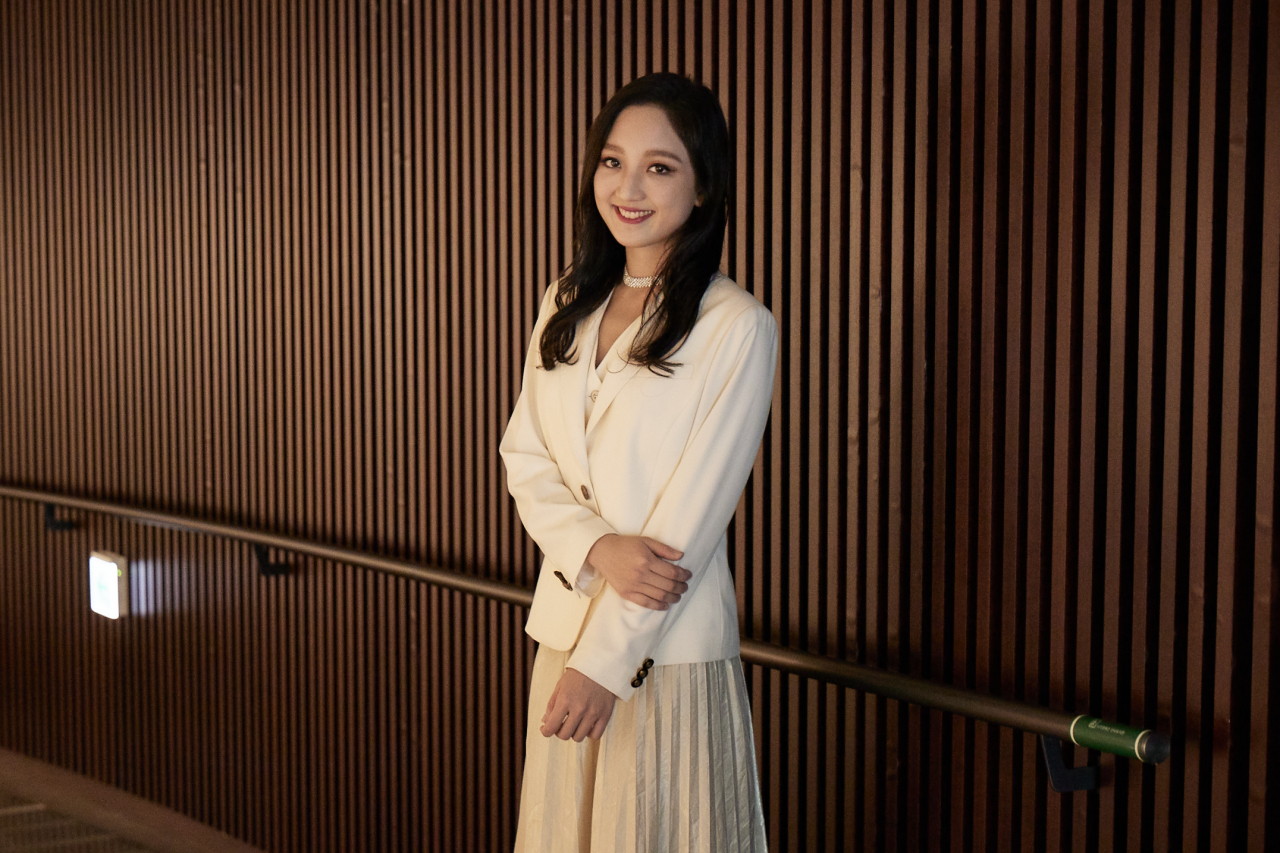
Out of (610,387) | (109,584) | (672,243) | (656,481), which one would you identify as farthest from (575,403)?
(109,584)

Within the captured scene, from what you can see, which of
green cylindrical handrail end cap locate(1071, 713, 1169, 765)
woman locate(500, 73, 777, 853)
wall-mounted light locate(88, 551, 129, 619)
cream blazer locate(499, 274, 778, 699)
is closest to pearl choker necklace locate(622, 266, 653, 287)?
woman locate(500, 73, 777, 853)

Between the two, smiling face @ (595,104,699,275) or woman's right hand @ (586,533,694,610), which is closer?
woman's right hand @ (586,533,694,610)

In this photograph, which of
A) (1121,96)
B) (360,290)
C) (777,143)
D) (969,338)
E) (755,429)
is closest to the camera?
(755,429)

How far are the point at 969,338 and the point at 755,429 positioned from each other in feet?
2.00

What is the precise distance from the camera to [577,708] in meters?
1.77

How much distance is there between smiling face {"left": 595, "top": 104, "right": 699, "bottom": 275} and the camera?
6.13ft

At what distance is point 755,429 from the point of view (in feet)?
6.06

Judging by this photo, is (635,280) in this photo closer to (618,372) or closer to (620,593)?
(618,372)

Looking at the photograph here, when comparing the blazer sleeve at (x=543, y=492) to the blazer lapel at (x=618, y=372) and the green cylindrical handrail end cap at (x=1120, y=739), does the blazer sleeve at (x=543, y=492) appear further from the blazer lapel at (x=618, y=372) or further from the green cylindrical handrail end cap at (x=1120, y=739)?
the green cylindrical handrail end cap at (x=1120, y=739)

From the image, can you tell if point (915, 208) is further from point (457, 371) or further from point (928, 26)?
point (457, 371)

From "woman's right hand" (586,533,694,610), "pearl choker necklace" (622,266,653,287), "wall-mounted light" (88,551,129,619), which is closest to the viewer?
"woman's right hand" (586,533,694,610)

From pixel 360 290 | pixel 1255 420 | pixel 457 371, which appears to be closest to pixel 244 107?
pixel 360 290

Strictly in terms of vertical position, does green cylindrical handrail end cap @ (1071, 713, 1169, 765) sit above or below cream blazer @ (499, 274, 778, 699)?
below

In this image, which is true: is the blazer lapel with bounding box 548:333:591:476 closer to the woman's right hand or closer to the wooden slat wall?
the woman's right hand
